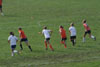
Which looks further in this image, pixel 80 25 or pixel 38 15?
pixel 38 15

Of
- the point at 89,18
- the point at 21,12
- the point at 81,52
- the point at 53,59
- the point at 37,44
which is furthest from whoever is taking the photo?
the point at 21,12

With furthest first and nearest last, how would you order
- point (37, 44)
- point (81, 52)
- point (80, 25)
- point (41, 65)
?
1. point (80, 25)
2. point (37, 44)
3. point (81, 52)
4. point (41, 65)

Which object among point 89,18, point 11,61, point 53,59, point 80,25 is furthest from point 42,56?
point 89,18

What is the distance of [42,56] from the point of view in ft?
110

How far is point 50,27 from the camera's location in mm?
46812

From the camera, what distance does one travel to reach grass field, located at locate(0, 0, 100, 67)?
106 ft

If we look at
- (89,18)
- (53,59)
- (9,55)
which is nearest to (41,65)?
(53,59)

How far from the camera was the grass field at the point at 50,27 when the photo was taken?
3219cm

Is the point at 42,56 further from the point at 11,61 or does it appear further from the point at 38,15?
the point at 38,15

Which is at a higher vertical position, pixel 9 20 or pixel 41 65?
pixel 9 20

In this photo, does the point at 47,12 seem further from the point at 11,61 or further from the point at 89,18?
the point at 11,61

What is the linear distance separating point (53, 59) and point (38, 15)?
72.6ft

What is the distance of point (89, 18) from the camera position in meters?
52.5

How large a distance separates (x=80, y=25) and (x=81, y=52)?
13.6 m
